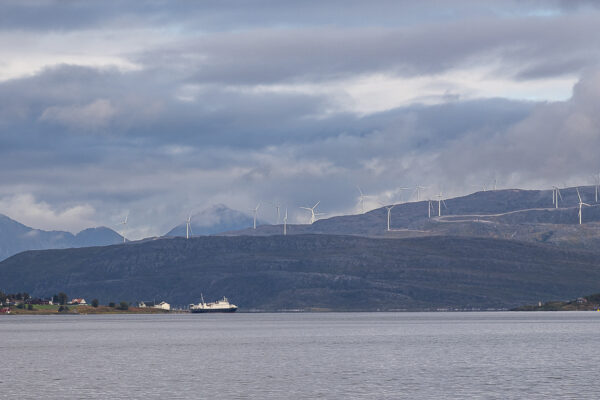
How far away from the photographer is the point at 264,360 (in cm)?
16300

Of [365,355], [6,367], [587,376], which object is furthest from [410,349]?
[6,367]

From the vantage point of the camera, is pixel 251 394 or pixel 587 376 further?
pixel 587 376

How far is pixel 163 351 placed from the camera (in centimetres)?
19225

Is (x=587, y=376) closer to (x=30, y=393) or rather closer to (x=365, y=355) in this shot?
(x=365, y=355)

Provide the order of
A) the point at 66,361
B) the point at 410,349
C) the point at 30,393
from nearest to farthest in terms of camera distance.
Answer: the point at 30,393 < the point at 66,361 < the point at 410,349

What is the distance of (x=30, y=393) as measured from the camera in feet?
365

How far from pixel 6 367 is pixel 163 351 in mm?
46516

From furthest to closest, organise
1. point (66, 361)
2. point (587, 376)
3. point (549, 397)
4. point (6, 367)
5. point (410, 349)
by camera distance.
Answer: point (410, 349)
point (66, 361)
point (6, 367)
point (587, 376)
point (549, 397)

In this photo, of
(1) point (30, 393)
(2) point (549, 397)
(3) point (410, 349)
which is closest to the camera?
(2) point (549, 397)

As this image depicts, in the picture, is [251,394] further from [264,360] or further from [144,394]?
[264,360]

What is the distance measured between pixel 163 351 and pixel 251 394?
86.1m

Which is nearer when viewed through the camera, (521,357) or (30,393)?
(30,393)

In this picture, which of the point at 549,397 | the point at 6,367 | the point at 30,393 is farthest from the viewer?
the point at 6,367

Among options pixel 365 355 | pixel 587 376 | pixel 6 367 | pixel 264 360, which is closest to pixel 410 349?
pixel 365 355
